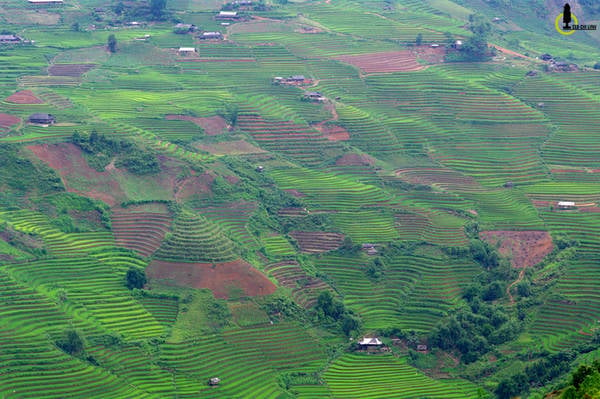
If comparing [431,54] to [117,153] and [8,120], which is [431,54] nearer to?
[117,153]

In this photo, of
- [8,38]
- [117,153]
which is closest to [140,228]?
[117,153]

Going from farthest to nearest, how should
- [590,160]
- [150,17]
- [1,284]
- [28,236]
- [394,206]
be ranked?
1. [150,17]
2. [590,160]
3. [394,206]
4. [28,236]
5. [1,284]

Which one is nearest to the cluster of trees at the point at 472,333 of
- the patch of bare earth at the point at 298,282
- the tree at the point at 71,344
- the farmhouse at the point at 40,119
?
the patch of bare earth at the point at 298,282

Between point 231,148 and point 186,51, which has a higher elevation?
point 186,51

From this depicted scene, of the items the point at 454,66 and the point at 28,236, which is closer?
the point at 28,236

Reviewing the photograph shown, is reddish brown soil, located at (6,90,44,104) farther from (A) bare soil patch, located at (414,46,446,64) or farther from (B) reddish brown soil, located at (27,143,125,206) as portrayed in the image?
(A) bare soil patch, located at (414,46,446,64)

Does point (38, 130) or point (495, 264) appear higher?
point (38, 130)

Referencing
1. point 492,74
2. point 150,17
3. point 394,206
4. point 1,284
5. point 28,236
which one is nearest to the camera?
point 1,284

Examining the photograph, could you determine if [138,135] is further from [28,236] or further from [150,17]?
[150,17]

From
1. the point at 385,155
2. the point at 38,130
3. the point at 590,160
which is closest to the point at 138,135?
the point at 38,130
